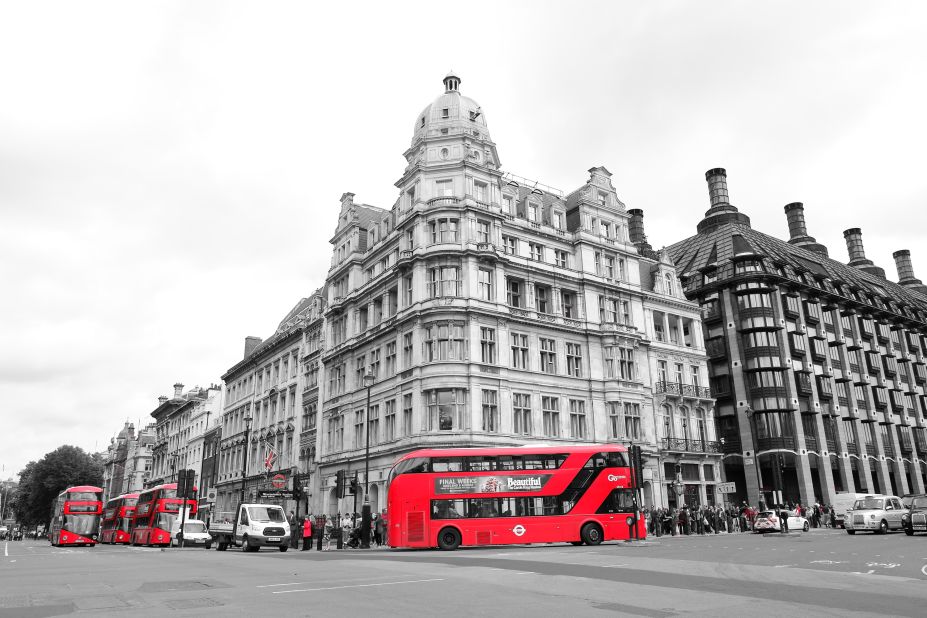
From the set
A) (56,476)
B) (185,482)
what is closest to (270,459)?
(185,482)

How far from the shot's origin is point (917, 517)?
99.8 ft

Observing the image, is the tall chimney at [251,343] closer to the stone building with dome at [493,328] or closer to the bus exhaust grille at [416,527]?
the stone building with dome at [493,328]

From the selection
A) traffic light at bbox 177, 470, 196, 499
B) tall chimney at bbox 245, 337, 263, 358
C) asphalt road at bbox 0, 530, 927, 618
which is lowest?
asphalt road at bbox 0, 530, 927, 618

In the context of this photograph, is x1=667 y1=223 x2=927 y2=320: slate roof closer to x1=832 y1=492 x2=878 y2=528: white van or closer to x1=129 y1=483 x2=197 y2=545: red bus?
x1=832 y1=492 x2=878 y2=528: white van

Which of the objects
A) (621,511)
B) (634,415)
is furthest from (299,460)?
(621,511)

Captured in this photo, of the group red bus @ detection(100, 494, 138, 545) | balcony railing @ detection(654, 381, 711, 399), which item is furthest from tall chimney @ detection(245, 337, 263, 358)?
balcony railing @ detection(654, 381, 711, 399)

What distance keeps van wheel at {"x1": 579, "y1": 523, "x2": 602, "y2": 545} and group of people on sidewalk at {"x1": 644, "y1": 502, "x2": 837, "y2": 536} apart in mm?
12330

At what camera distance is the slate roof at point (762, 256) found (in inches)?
2702

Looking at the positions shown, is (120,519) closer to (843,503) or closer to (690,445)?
(690,445)

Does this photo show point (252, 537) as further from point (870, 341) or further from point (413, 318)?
point (870, 341)

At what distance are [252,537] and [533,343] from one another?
2191cm

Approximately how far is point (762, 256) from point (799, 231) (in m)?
36.6

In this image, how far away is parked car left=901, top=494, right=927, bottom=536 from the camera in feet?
98.9

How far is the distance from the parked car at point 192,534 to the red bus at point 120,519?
9.20 metres
